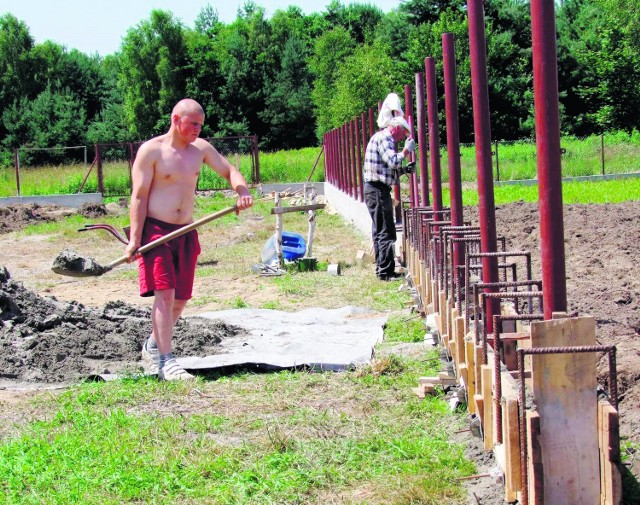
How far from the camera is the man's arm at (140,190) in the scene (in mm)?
6285

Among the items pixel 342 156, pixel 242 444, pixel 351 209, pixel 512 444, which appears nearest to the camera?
pixel 512 444

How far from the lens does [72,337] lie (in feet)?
23.8

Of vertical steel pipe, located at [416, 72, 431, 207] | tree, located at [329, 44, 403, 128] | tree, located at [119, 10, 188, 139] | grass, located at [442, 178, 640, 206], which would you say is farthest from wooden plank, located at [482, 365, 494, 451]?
tree, located at [119, 10, 188, 139]

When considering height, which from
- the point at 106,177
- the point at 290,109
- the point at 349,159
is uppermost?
the point at 290,109

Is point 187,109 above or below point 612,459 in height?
above

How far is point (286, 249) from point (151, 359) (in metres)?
6.42

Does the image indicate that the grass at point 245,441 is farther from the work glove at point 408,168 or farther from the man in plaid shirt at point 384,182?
the work glove at point 408,168

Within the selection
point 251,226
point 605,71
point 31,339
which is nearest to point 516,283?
point 31,339

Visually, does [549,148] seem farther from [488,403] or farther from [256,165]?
[256,165]

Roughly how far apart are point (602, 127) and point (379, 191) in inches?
1524

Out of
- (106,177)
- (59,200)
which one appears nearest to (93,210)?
(59,200)

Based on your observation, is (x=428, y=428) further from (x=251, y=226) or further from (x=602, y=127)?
(x=602, y=127)

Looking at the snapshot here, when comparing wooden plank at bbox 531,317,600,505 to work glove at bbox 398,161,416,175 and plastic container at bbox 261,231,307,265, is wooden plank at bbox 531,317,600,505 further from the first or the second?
plastic container at bbox 261,231,307,265

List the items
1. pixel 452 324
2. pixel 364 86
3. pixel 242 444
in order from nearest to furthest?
pixel 242 444 → pixel 452 324 → pixel 364 86
